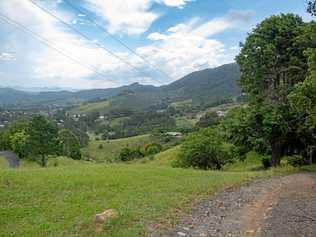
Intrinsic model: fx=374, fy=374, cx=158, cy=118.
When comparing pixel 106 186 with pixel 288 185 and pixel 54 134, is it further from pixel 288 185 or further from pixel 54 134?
pixel 54 134

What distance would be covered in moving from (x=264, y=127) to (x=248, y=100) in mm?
4630

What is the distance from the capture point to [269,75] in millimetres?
30344

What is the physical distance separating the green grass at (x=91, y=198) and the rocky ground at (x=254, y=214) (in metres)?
0.86

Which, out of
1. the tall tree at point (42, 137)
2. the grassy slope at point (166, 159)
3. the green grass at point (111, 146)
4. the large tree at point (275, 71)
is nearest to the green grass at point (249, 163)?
the large tree at point (275, 71)

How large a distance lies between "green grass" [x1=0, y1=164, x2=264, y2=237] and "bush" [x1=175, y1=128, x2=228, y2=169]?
19862 mm

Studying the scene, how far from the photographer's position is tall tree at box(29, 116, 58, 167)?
65188 mm

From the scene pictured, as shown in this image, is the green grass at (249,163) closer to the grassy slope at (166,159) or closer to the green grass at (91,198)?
the green grass at (91,198)

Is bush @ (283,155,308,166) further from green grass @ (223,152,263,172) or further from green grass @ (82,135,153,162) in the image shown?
green grass @ (82,135,153,162)

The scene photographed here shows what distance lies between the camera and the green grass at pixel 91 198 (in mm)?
11031

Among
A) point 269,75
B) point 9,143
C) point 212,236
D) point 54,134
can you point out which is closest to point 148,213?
point 212,236

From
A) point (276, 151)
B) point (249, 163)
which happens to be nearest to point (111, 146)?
point (249, 163)

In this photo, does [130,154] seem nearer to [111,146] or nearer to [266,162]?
[111,146]

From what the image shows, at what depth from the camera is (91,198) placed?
14.6 metres

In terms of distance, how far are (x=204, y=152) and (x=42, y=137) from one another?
115ft
